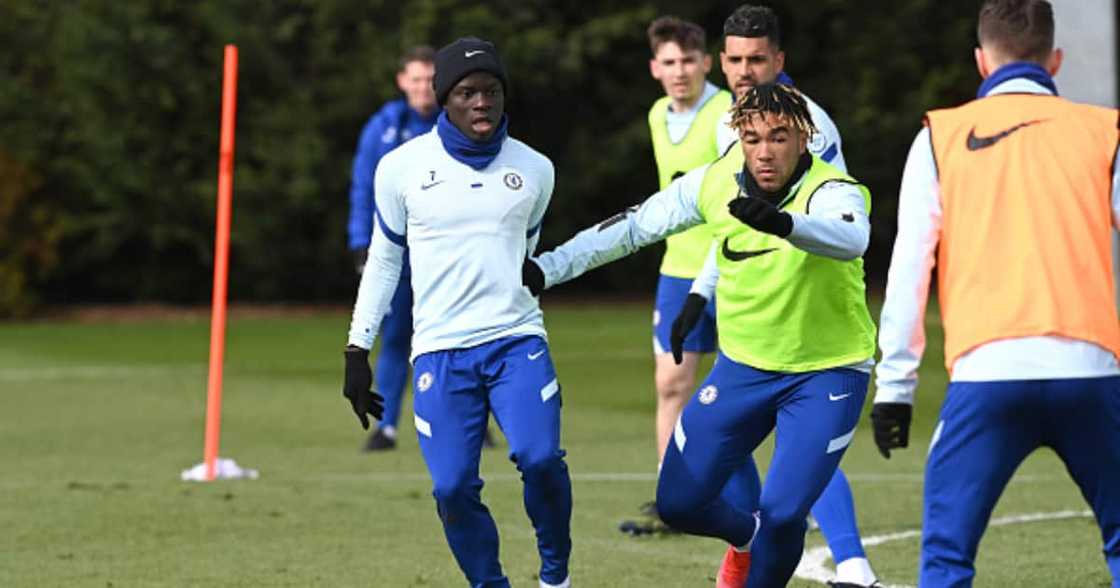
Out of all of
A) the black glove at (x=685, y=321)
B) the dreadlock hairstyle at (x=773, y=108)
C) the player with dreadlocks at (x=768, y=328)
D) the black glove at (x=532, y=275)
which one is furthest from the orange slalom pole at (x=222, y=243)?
the dreadlock hairstyle at (x=773, y=108)

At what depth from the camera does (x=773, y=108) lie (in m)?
6.98

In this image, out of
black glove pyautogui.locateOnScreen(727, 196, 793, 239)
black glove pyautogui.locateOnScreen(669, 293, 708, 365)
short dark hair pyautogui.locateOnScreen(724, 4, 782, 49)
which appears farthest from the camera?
short dark hair pyautogui.locateOnScreen(724, 4, 782, 49)

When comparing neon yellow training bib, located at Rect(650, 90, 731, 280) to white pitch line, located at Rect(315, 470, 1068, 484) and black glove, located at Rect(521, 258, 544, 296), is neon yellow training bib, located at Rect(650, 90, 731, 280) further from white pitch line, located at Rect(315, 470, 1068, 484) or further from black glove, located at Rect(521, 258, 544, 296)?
black glove, located at Rect(521, 258, 544, 296)

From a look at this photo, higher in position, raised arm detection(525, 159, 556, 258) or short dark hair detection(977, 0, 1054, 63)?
short dark hair detection(977, 0, 1054, 63)

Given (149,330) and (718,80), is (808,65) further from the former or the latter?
(149,330)

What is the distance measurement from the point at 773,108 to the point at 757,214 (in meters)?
0.82

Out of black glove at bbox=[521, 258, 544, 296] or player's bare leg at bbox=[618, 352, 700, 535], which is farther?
player's bare leg at bbox=[618, 352, 700, 535]

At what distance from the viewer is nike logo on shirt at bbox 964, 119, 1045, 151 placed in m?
5.70

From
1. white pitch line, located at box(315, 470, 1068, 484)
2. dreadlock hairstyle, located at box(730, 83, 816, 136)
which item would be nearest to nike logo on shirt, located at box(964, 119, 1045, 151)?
dreadlock hairstyle, located at box(730, 83, 816, 136)

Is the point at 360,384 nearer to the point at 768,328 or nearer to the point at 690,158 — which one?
the point at 768,328

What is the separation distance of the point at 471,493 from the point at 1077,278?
2.62 metres

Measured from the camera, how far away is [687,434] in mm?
7312

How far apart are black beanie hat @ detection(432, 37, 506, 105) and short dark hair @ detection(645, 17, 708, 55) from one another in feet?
9.11

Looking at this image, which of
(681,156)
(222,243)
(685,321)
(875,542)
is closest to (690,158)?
(681,156)
